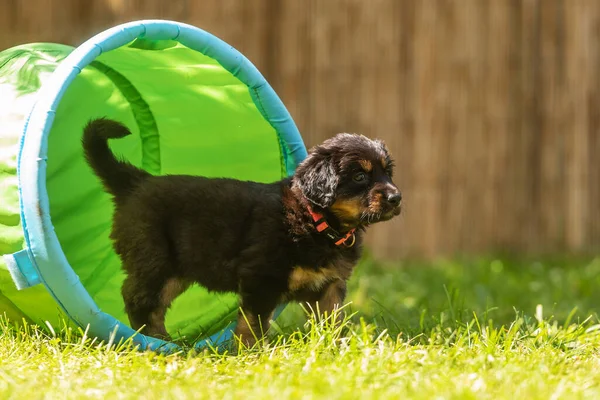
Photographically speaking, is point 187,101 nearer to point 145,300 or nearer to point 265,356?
point 145,300

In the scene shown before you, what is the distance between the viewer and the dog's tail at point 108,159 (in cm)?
395

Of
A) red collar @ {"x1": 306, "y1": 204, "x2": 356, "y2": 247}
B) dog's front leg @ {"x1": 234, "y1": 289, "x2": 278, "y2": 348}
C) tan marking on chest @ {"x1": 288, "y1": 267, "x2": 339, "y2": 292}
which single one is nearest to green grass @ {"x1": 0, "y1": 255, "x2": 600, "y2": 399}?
dog's front leg @ {"x1": 234, "y1": 289, "x2": 278, "y2": 348}

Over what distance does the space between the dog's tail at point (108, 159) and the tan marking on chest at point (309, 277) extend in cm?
89

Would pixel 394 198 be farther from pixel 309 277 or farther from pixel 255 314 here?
pixel 255 314

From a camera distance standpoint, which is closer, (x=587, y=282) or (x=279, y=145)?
(x=279, y=145)

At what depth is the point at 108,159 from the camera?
4.00 m

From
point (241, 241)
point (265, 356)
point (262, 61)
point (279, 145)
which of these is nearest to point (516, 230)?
point (262, 61)

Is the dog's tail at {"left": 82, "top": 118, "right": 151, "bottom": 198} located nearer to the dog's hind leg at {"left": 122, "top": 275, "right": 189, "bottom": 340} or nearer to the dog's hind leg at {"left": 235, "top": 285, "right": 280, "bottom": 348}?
the dog's hind leg at {"left": 122, "top": 275, "right": 189, "bottom": 340}

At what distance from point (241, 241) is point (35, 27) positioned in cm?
337

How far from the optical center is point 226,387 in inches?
108

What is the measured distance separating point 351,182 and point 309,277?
1.40ft

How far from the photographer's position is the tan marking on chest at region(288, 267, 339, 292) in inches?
144

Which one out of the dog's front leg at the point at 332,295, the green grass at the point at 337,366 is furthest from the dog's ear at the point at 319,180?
the green grass at the point at 337,366

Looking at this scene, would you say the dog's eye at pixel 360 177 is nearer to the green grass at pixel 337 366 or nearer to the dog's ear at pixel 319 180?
the dog's ear at pixel 319 180
